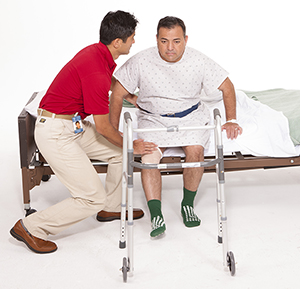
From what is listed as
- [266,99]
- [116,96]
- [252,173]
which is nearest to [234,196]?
[252,173]

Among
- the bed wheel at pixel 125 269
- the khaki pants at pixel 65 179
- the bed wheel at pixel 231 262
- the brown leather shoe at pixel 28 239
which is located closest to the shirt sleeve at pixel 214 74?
the khaki pants at pixel 65 179

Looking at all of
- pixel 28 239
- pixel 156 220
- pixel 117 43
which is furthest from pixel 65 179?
pixel 117 43

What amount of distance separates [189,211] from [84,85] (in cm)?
111

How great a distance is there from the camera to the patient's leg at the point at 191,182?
11.0ft

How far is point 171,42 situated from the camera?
3.35 meters

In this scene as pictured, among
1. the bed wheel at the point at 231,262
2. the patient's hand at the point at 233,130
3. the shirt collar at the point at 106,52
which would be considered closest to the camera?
the bed wheel at the point at 231,262

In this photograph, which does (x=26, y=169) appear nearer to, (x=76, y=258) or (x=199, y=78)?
(x=76, y=258)

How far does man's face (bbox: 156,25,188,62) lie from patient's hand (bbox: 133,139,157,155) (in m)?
0.60

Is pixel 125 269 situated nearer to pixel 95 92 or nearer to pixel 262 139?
pixel 95 92

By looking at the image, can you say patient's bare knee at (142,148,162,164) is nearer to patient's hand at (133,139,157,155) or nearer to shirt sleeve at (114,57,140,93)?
patient's hand at (133,139,157,155)

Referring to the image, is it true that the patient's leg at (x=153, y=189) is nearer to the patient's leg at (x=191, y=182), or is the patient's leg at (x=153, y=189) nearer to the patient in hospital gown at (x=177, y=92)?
the patient in hospital gown at (x=177, y=92)

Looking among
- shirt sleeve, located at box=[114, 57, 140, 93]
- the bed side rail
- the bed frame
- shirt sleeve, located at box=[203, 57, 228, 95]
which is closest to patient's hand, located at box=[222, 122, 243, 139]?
the bed frame

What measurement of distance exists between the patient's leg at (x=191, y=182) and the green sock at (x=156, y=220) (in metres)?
0.24

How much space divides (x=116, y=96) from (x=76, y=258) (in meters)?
1.13
